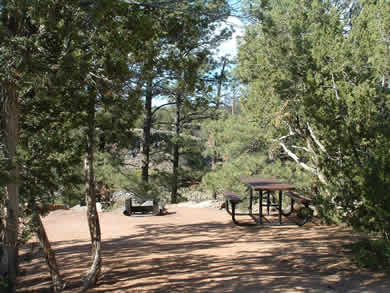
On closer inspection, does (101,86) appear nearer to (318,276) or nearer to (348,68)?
(318,276)

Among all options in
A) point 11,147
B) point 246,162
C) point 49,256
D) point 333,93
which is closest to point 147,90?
point 11,147

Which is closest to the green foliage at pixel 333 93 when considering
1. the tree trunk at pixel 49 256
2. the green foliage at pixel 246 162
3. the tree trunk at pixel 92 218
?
the green foliage at pixel 246 162

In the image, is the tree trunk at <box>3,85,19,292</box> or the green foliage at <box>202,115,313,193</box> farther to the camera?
the green foliage at <box>202,115,313,193</box>

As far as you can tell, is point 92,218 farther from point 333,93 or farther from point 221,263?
point 333,93

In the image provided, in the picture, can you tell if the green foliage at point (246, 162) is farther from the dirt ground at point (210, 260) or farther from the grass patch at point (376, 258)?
the grass patch at point (376, 258)

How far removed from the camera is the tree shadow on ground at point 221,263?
487 centimetres

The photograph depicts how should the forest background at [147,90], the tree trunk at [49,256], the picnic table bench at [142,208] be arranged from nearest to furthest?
the forest background at [147,90]
the tree trunk at [49,256]
the picnic table bench at [142,208]

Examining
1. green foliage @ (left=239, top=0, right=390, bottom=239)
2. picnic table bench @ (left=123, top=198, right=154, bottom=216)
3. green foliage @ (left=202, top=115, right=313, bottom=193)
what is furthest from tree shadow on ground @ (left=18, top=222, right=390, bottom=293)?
picnic table bench @ (left=123, top=198, right=154, bottom=216)

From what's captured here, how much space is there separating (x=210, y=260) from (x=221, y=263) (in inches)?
11.9

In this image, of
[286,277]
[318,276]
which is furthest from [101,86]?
[318,276]

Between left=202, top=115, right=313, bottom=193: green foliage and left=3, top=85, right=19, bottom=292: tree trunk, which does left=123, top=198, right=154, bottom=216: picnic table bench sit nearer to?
left=202, top=115, right=313, bottom=193: green foliage

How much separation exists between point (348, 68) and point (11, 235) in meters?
6.15

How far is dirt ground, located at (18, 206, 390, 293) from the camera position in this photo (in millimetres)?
4910

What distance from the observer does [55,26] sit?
373 centimetres
